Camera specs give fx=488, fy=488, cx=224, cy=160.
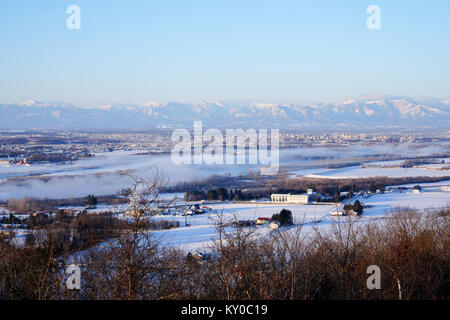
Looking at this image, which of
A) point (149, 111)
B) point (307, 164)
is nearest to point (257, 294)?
point (307, 164)

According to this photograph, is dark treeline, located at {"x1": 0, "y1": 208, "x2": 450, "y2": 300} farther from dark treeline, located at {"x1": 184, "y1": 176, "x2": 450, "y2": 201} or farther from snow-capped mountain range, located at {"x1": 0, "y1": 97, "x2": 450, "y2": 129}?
snow-capped mountain range, located at {"x1": 0, "y1": 97, "x2": 450, "y2": 129}

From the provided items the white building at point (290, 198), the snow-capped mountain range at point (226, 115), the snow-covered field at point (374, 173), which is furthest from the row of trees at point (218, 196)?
the snow-capped mountain range at point (226, 115)

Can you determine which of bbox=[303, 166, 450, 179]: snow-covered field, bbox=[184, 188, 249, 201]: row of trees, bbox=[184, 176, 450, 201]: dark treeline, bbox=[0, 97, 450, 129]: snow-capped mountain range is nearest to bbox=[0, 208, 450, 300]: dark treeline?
bbox=[184, 176, 450, 201]: dark treeline

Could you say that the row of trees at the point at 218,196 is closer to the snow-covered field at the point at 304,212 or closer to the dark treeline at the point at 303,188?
the dark treeline at the point at 303,188

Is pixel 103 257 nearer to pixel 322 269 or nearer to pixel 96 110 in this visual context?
pixel 322 269

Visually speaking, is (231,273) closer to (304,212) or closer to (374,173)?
(304,212)

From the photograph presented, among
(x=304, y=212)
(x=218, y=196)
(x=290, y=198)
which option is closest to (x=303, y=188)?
(x=290, y=198)
